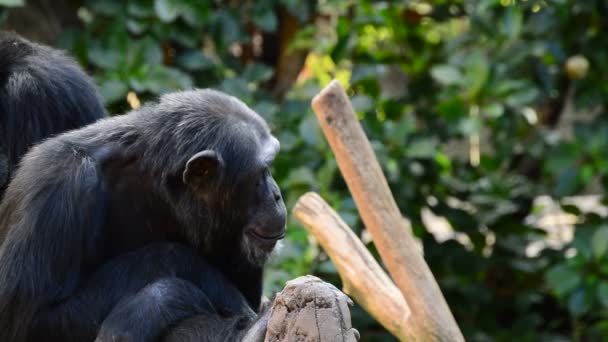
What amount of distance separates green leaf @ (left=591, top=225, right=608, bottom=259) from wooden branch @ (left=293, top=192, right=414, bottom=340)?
1.98m

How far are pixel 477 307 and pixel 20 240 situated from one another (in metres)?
3.98

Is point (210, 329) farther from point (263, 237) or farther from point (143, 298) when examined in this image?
point (263, 237)

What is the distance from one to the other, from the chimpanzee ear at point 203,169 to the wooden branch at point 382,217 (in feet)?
2.38

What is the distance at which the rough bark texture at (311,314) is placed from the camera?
212 centimetres

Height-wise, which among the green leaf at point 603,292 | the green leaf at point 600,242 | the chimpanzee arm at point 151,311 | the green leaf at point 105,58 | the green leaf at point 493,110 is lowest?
the green leaf at point 603,292

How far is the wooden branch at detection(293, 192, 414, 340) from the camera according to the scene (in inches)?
144

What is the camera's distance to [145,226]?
10.0 ft

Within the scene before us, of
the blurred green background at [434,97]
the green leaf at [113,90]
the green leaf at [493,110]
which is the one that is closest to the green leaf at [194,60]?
the blurred green background at [434,97]

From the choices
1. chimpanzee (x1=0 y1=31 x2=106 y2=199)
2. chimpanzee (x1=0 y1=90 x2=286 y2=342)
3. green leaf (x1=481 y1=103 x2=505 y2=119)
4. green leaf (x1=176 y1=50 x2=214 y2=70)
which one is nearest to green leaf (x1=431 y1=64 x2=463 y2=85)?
green leaf (x1=481 y1=103 x2=505 y2=119)

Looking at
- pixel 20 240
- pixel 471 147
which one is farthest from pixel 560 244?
pixel 20 240

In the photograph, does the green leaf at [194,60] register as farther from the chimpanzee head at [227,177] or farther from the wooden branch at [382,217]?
the chimpanzee head at [227,177]

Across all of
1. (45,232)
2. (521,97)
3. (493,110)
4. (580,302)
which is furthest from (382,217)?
(580,302)

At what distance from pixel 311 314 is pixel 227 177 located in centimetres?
91

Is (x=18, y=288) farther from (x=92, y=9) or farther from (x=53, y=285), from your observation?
(x=92, y=9)
